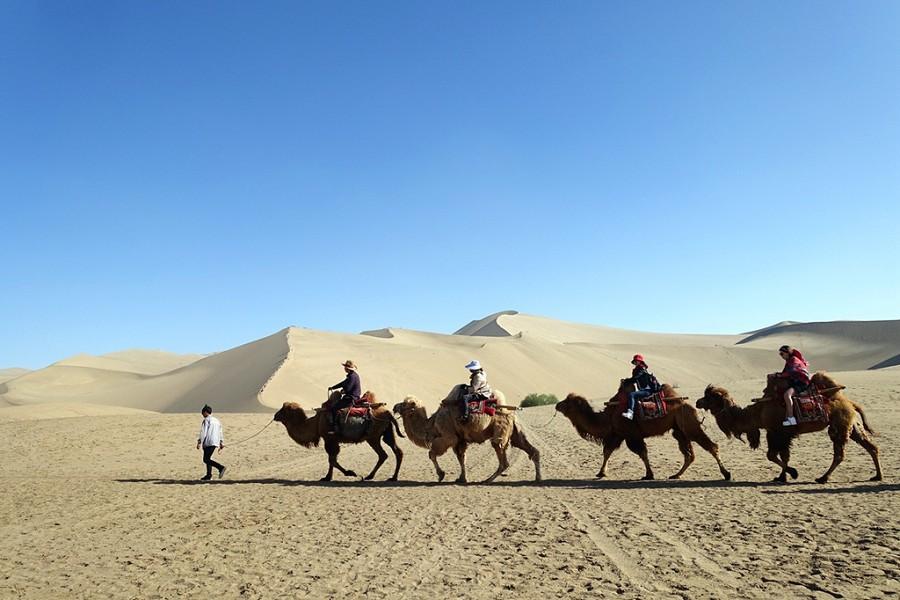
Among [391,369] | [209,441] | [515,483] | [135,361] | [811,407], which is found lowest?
[515,483]

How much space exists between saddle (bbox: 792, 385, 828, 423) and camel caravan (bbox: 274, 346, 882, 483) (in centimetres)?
1

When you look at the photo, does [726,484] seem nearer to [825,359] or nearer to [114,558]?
[114,558]

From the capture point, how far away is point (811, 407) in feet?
36.3

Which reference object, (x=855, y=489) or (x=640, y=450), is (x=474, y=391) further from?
(x=855, y=489)

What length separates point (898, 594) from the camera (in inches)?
205

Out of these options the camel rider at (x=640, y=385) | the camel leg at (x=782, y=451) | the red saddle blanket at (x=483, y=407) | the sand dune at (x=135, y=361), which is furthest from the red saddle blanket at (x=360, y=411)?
the sand dune at (x=135, y=361)

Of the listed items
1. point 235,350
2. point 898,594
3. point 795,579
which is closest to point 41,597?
point 795,579

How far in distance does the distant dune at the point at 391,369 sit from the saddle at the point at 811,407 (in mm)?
28856

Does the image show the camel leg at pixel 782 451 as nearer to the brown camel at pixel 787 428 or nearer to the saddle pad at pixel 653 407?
the brown camel at pixel 787 428

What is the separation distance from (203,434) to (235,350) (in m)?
47.9

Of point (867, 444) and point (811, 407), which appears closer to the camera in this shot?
point (867, 444)

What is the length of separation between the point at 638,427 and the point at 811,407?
296cm

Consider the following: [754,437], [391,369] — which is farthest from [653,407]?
[391,369]

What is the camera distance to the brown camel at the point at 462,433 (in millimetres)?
12156
